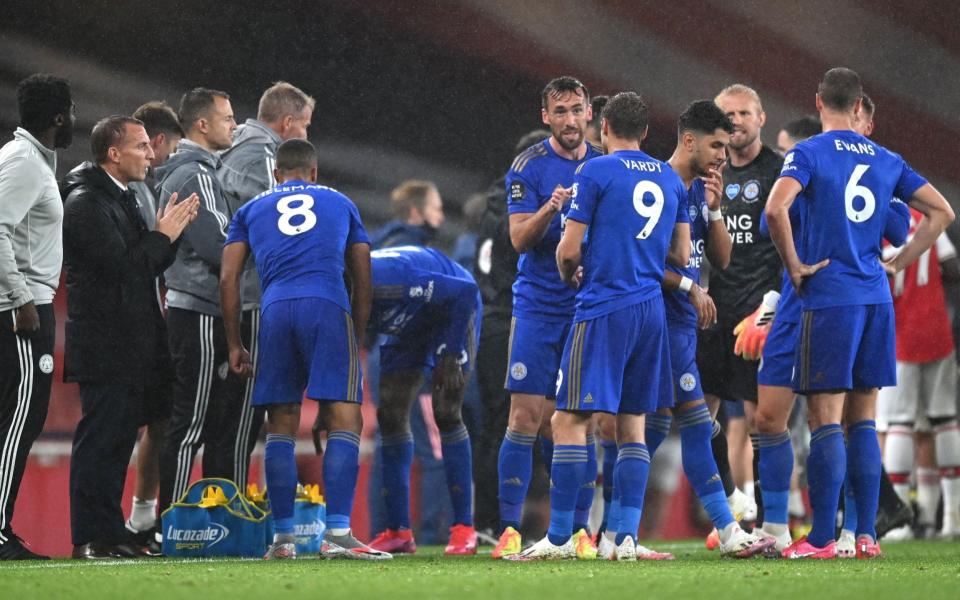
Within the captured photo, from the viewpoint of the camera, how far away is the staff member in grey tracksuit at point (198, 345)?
5785 millimetres

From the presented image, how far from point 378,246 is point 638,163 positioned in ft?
11.9

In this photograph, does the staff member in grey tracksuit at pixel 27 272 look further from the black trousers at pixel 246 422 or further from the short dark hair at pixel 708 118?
the short dark hair at pixel 708 118

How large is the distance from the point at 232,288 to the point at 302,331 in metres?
0.36

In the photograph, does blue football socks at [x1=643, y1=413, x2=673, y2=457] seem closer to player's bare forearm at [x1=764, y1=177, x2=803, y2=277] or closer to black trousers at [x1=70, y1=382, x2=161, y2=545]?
player's bare forearm at [x1=764, y1=177, x2=803, y2=277]

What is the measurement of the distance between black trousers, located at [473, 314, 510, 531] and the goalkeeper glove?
1739 mm

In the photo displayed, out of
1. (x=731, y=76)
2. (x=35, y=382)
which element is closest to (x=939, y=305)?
(x=731, y=76)

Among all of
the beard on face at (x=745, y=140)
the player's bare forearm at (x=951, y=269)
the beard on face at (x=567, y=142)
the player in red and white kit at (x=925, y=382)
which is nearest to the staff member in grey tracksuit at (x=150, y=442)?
the beard on face at (x=567, y=142)

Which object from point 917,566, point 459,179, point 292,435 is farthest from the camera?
point 459,179

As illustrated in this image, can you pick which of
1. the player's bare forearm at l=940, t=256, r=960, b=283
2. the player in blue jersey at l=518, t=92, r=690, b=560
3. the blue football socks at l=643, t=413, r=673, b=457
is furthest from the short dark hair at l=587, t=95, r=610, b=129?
the player's bare forearm at l=940, t=256, r=960, b=283

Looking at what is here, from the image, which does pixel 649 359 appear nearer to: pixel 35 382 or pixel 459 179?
pixel 35 382

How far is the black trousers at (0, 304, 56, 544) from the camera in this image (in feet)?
16.9

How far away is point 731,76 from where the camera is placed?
1041 centimetres

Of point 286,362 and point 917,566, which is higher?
point 286,362

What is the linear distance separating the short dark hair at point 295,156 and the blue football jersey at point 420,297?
2.09 ft
